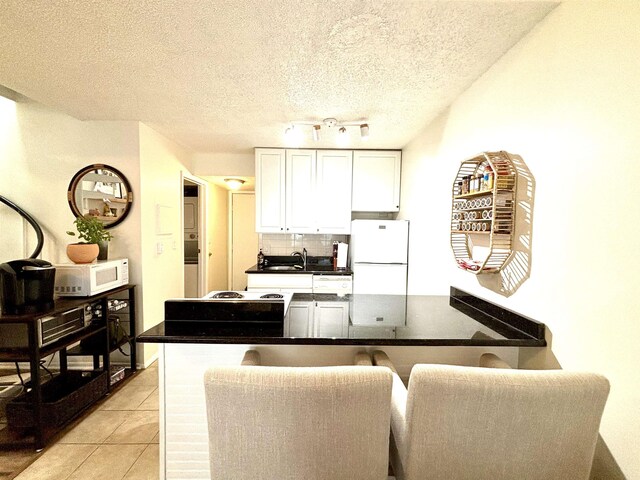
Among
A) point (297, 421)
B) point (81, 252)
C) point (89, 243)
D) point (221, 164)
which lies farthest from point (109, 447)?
point (221, 164)

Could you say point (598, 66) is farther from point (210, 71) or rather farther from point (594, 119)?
point (210, 71)

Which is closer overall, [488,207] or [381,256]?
[488,207]

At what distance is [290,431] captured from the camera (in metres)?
0.80

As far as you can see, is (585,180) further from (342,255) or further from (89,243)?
(89,243)

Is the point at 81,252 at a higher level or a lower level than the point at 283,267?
higher

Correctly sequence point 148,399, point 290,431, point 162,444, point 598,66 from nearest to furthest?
1. point 290,431
2. point 598,66
3. point 162,444
4. point 148,399

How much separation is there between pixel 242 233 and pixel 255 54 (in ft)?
12.9

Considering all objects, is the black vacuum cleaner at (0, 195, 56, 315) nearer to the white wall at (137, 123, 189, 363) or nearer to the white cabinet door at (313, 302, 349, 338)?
the white wall at (137, 123, 189, 363)

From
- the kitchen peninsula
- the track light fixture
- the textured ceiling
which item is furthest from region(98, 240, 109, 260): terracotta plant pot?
the track light fixture

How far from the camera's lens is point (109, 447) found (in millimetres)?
1740

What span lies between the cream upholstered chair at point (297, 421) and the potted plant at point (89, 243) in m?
2.11

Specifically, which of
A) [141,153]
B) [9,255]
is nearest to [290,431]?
[141,153]

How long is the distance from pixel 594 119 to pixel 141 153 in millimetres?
3135

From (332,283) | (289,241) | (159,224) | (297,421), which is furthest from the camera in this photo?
(289,241)
